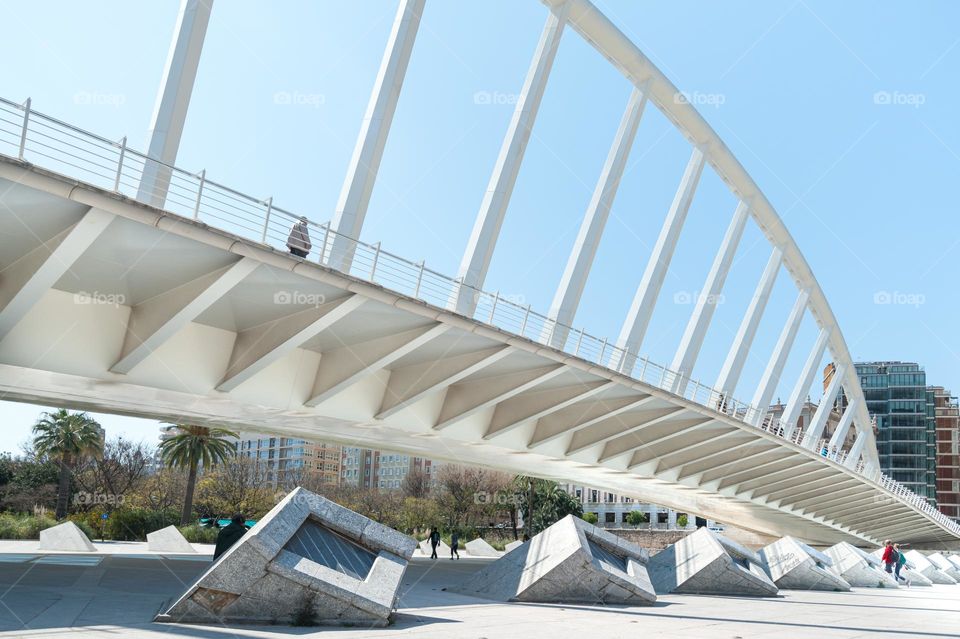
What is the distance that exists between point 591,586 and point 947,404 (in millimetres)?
151022

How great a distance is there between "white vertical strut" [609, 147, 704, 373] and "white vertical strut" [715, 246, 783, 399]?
7.25 m

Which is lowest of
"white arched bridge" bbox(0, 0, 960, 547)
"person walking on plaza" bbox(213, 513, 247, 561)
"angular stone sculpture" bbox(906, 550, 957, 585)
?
"angular stone sculpture" bbox(906, 550, 957, 585)

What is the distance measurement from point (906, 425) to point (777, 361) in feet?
385

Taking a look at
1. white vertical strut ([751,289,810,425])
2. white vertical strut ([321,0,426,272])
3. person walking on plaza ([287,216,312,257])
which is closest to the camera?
person walking on plaza ([287,216,312,257])

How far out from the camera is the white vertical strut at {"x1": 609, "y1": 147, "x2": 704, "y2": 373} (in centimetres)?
2608

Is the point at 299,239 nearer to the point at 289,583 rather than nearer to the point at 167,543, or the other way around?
the point at 289,583

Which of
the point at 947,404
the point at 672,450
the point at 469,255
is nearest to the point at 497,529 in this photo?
the point at 672,450

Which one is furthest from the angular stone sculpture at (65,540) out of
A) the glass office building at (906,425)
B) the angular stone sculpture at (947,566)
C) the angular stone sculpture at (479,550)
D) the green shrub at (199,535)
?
the glass office building at (906,425)

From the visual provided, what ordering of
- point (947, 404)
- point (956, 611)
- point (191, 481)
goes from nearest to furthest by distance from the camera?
point (956, 611) < point (191, 481) < point (947, 404)

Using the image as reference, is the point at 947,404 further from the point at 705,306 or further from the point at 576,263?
the point at 576,263

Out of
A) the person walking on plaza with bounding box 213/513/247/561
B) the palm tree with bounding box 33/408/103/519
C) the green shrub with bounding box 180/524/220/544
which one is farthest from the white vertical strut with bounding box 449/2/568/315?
the palm tree with bounding box 33/408/103/519

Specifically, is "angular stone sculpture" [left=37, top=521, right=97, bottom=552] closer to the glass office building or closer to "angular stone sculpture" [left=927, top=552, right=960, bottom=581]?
"angular stone sculpture" [left=927, top=552, right=960, bottom=581]

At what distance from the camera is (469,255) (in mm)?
19297

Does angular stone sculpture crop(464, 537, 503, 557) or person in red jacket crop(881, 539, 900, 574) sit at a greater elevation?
person in red jacket crop(881, 539, 900, 574)
